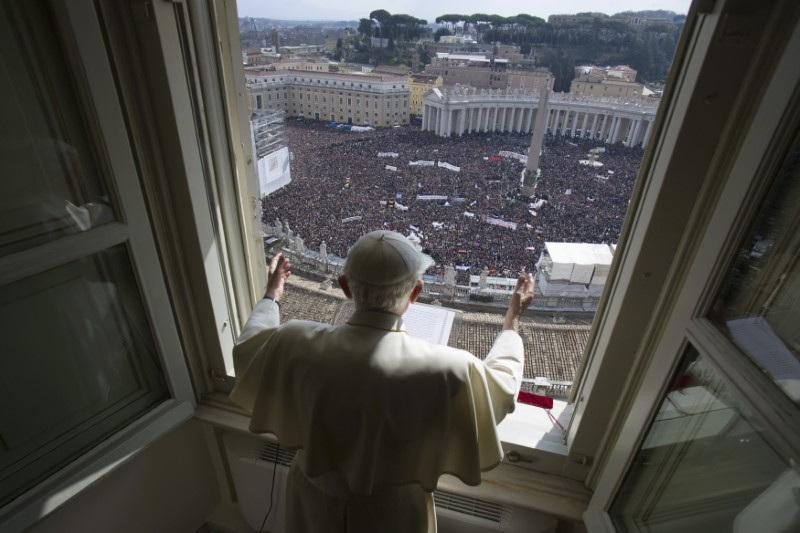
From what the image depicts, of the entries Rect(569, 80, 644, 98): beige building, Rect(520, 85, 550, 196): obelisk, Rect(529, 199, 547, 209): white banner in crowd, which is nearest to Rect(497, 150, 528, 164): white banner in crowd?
Rect(520, 85, 550, 196): obelisk

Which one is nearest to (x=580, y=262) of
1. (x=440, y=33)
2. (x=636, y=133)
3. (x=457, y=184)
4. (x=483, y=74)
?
(x=636, y=133)

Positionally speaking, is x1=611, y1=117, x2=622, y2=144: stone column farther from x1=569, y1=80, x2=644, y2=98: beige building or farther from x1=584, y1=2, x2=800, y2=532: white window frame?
x1=584, y1=2, x2=800, y2=532: white window frame

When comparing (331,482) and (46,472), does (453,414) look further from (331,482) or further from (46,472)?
(46,472)

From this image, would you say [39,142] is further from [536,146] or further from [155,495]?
[536,146]

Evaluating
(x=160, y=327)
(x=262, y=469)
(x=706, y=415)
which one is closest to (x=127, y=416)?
(x=160, y=327)

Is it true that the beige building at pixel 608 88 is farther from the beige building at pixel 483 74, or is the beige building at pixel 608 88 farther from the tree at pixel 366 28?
the tree at pixel 366 28

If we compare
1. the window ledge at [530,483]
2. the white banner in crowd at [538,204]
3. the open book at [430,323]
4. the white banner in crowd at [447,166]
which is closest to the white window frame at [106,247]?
the open book at [430,323]

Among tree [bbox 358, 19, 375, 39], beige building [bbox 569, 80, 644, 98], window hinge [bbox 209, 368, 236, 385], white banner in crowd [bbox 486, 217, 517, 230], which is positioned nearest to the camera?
beige building [bbox 569, 80, 644, 98]
